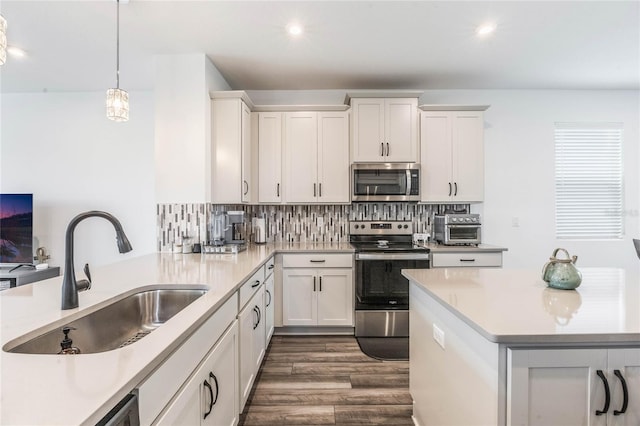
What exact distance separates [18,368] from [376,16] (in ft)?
8.71

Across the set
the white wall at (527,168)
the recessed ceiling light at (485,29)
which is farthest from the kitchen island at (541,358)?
the white wall at (527,168)

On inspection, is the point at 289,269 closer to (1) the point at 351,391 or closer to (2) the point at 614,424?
(1) the point at 351,391

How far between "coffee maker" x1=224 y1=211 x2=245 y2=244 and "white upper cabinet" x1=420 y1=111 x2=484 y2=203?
6.74 feet

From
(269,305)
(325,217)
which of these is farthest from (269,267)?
(325,217)

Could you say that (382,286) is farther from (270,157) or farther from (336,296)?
(270,157)

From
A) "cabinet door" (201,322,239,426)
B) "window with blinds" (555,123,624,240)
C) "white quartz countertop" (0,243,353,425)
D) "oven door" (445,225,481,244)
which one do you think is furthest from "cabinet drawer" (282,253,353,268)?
"window with blinds" (555,123,624,240)

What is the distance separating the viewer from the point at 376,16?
2223 millimetres

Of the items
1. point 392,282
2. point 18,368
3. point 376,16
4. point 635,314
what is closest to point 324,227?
point 392,282

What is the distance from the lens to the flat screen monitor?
3.38m

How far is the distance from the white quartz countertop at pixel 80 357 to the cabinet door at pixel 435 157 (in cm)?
238

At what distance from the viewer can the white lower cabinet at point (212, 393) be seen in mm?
962

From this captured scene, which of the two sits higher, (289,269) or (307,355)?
(289,269)

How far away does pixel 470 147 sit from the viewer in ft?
10.7

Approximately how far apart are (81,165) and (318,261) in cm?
317
